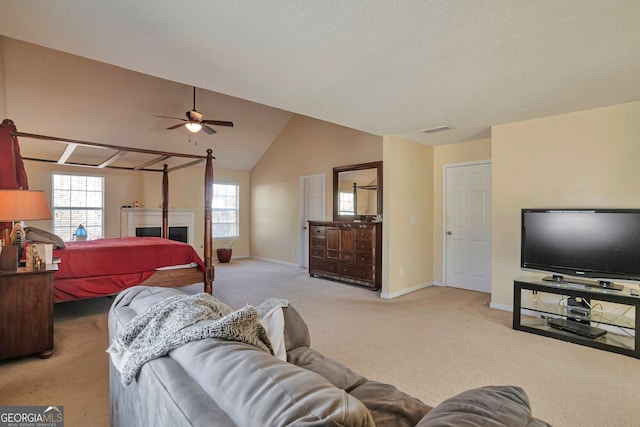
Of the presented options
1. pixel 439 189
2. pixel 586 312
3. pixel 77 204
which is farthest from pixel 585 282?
pixel 77 204

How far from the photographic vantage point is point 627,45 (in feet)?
7.15

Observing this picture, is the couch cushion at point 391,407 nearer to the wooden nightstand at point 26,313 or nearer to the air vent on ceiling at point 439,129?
the wooden nightstand at point 26,313

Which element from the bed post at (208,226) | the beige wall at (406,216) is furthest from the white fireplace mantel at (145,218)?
the beige wall at (406,216)

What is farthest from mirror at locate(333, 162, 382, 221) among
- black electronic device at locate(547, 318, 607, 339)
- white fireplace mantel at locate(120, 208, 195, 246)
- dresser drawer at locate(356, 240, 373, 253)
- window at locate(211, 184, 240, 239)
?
white fireplace mantel at locate(120, 208, 195, 246)

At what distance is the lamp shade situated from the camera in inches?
95.8

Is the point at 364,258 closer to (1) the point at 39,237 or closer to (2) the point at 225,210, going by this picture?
(1) the point at 39,237

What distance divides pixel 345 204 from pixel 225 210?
12.2ft

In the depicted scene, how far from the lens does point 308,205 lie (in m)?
7.22

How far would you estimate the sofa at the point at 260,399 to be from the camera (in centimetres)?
64

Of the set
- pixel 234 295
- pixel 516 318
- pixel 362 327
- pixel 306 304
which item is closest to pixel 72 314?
pixel 234 295

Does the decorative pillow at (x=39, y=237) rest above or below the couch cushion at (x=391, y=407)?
above

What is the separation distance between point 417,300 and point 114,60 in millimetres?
4300

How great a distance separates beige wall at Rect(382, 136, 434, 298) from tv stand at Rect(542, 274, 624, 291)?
184 centimetres

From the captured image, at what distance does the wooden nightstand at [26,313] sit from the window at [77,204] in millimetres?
4507
